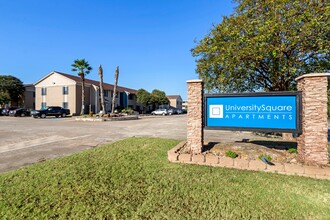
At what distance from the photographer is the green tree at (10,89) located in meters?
38.7

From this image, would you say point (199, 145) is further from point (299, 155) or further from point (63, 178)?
point (63, 178)

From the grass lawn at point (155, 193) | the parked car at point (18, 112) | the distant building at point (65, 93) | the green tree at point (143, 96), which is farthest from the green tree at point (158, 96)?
the grass lawn at point (155, 193)

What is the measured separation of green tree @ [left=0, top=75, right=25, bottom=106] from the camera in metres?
38.7

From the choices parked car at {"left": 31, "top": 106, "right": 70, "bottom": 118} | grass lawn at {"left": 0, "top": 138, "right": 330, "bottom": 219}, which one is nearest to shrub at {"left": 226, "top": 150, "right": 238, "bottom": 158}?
grass lawn at {"left": 0, "top": 138, "right": 330, "bottom": 219}

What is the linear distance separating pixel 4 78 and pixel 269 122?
5414 centimetres

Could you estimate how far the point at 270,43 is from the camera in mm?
6910

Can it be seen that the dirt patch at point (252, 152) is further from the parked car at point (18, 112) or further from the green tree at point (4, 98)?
the green tree at point (4, 98)

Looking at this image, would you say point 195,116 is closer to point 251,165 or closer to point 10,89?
point 251,165

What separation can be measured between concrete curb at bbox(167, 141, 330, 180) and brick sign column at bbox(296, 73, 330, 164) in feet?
1.07

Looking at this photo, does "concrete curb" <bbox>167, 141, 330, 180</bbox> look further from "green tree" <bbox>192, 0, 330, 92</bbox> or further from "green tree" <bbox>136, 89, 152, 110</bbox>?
"green tree" <bbox>136, 89, 152, 110</bbox>

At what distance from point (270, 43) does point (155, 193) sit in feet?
22.9

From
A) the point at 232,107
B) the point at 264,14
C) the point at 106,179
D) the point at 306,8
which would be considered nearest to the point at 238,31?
the point at 264,14

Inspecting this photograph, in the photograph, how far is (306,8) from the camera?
663cm

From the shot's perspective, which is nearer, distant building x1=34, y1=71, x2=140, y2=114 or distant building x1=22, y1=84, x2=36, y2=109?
distant building x1=34, y1=71, x2=140, y2=114
